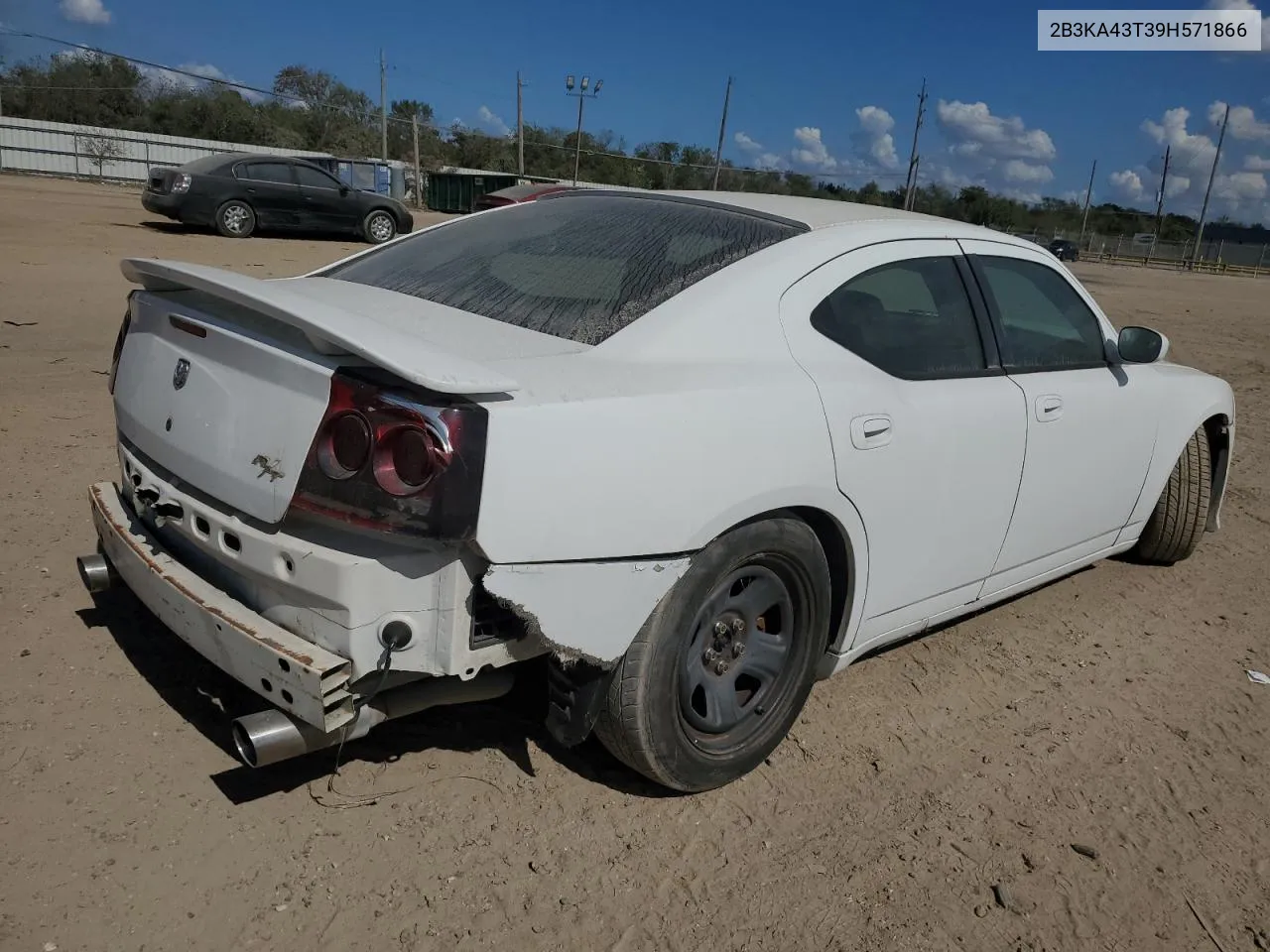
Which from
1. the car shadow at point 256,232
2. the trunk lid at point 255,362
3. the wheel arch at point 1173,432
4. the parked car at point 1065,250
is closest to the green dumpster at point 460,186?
the car shadow at point 256,232

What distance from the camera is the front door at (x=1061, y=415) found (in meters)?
3.47

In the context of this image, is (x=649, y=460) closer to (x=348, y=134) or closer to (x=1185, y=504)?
(x=1185, y=504)

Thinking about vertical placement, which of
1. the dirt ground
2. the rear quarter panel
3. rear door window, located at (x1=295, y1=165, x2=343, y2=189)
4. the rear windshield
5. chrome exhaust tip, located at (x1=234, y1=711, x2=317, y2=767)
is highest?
rear door window, located at (x1=295, y1=165, x2=343, y2=189)

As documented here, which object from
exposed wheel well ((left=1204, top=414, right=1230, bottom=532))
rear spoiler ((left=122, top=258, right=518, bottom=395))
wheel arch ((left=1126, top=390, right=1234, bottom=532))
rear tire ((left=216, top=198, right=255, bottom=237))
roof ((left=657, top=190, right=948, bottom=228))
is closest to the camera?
rear spoiler ((left=122, top=258, right=518, bottom=395))

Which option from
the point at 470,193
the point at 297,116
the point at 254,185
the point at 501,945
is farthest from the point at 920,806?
the point at 297,116

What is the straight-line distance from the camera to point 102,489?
2.94m

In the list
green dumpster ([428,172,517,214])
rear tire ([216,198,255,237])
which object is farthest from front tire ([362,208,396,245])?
green dumpster ([428,172,517,214])

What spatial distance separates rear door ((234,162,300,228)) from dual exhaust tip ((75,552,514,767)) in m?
15.8

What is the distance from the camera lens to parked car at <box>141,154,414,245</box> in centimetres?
1581

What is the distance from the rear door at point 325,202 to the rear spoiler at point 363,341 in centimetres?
1573

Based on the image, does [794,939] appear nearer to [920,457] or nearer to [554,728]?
[554,728]

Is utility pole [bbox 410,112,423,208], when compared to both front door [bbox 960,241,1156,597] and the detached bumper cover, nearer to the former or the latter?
front door [bbox 960,241,1156,597]

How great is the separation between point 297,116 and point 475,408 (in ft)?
225

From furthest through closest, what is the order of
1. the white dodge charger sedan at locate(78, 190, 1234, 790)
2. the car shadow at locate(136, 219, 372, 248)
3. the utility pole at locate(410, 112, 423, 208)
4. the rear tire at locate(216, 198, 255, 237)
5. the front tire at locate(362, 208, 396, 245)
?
1. the utility pole at locate(410, 112, 423, 208)
2. the front tire at locate(362, 208, 396, 245)
3. the car shadow at locate(136, 219, 372, 248)
4. the rear tire at locate(216, 198, 255, 237)
5. the white dodge charger sedan at locate(78, 190, 1234, 790)
